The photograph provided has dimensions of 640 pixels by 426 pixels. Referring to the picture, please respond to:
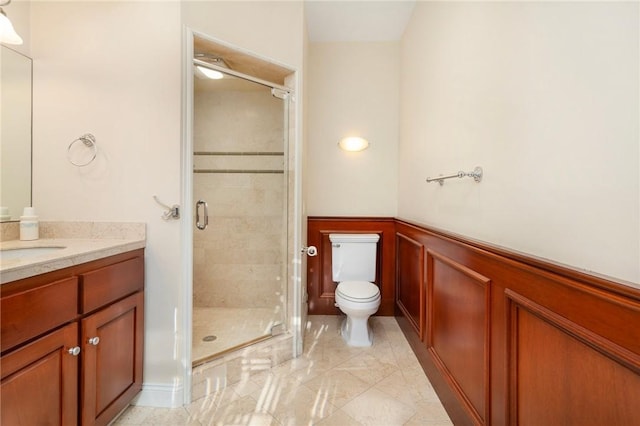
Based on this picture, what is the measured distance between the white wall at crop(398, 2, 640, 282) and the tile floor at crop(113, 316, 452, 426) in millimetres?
1016

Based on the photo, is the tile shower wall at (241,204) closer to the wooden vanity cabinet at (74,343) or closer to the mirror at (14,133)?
the wooden vanity cabinet at (74,343)

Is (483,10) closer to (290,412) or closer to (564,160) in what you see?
(564,160)

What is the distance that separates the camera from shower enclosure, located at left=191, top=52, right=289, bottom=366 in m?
2.10

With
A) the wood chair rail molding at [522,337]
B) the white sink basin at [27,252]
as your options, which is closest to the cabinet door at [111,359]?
the white sink basin at [27,252]

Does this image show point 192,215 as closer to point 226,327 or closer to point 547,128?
point 226,327

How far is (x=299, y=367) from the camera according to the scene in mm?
1861

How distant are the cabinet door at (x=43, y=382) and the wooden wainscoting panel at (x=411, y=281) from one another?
1828 millimetres

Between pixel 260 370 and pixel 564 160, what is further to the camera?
pixel 260 370

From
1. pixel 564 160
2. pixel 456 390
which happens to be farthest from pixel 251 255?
pixel 564 160

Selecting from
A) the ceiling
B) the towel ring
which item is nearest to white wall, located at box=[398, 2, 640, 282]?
the ceiling

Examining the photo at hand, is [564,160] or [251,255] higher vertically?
[564,160]

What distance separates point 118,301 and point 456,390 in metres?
1.70

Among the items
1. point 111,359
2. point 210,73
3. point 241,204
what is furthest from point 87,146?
point 241,204

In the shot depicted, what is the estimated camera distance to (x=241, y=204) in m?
2.57
